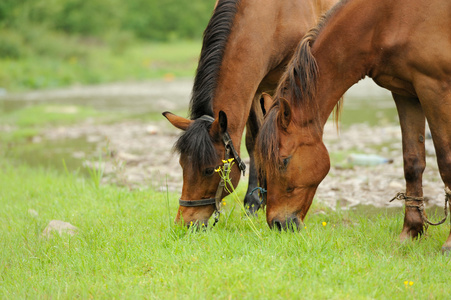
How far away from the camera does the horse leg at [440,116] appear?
134 inches

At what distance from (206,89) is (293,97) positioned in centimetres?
83

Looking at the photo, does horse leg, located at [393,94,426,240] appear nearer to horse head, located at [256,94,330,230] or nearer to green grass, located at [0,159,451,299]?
green grass, located at [0,159,451,299]

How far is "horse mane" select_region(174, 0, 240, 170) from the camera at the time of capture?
12.9 feet

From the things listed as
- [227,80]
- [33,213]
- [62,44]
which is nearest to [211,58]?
[227,80]

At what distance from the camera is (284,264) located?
3.17 m

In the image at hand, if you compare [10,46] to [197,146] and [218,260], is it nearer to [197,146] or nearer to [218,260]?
[197,146]

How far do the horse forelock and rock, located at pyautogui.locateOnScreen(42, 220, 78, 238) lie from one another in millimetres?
1257

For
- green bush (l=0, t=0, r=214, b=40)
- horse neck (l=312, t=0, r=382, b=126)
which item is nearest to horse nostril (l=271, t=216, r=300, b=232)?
horse neck (l=312, t=0, r=382, b=126)

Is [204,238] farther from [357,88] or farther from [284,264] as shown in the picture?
[357,88]

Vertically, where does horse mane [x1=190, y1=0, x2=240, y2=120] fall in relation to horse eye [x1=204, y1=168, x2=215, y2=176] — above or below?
above

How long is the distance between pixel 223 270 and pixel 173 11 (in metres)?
56.9

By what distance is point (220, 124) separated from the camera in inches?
156

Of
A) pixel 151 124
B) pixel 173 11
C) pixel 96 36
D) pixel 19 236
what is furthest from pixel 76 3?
pixel 19 236

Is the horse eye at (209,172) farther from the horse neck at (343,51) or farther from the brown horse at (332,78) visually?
the horse neck at (343,51)
